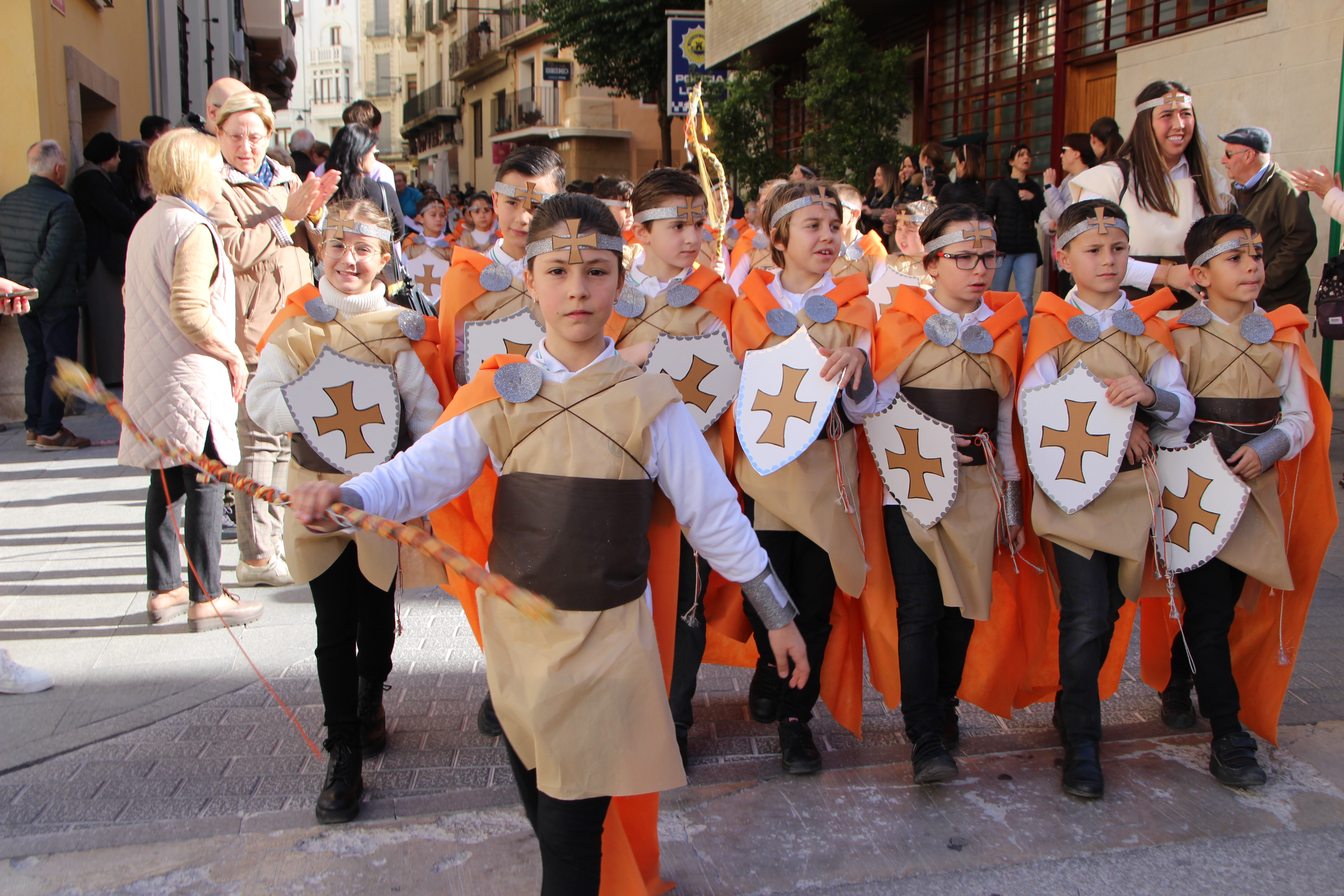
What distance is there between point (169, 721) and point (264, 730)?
361 millimetres

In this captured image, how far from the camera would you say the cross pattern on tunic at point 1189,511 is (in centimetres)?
321

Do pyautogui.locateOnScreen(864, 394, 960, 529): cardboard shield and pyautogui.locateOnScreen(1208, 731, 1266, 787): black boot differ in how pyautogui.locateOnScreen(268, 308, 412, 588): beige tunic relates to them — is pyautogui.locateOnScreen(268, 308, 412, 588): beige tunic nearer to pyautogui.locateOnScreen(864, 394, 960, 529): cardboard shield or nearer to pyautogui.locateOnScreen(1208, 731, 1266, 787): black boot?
pyautogui.locateOnScreen(864, 394, 960, 529): cardboard shield

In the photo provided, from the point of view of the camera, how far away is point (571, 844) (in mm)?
2240

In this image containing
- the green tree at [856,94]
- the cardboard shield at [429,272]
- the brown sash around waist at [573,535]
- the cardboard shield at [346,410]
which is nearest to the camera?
the brown sash around waist at [573,535]

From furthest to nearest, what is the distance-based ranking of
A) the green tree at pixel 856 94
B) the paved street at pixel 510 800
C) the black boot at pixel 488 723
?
the green tree at pixel 856 94 < the black boot at pixel 488 723 < the paved street at pixel 510 800

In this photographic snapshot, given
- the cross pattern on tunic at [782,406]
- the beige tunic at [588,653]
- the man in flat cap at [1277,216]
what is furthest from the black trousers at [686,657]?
the man in flat cap at [1277,216]

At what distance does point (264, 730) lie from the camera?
357 cm

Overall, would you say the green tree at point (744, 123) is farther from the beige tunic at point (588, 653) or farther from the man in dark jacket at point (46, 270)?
the beige tunic at point (588, 653)

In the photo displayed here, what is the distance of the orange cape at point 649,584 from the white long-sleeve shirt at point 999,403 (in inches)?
40.4

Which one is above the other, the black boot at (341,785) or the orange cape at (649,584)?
the orange cape at (649,584)

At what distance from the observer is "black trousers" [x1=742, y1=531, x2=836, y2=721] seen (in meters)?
3.36

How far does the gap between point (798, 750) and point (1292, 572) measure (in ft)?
5.57

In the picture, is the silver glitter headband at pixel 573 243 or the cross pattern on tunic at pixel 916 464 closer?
the silver glitter headband at pixel 573 243

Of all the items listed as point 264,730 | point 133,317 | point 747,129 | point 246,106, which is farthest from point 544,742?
point 747,129
